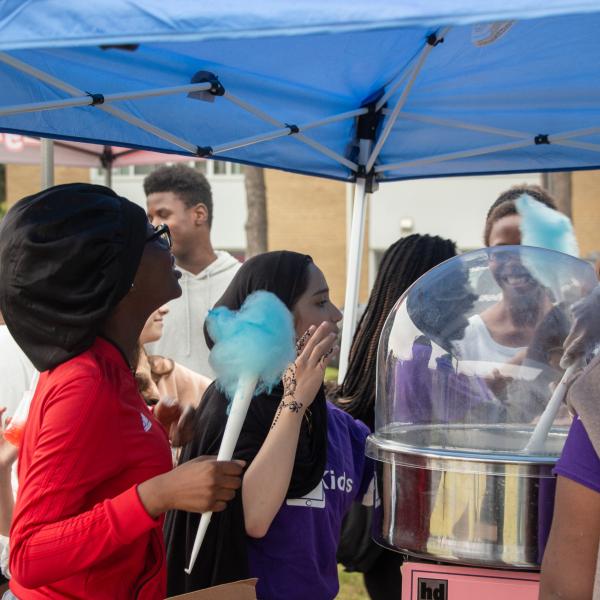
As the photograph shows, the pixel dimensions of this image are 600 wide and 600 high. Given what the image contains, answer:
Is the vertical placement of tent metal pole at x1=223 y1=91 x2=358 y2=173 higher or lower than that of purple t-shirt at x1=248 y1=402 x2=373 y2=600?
higher

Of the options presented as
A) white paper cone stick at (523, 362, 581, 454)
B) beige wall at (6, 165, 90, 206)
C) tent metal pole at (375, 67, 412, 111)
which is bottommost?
white paper cone stick at (523, 362, 581, 454)

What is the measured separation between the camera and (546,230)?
11.7 feet

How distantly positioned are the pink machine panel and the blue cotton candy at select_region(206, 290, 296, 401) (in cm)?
55

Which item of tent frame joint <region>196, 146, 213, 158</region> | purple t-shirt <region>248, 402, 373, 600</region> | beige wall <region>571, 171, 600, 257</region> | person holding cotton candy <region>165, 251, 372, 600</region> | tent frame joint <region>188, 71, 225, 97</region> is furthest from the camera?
beige wall <region>571, 171, 600, 257</region>

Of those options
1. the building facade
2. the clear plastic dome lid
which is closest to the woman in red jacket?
the clear plastic dome lid

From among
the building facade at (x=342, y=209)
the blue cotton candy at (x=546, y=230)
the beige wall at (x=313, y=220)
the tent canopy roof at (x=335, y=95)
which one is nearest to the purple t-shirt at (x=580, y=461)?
the tent canopy roof at (x=335, y=95)

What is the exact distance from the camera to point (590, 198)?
18.5 metres

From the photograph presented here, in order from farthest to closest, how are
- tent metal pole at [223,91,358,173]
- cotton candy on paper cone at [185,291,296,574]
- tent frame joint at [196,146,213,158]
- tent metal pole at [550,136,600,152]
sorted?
tent metal pole at [550,136,600,152] → tent frame joint at [196,146,213,158] → tent metal pole at [223,91,358,173] → cotton candy on paper cone at [185,291,296,574]

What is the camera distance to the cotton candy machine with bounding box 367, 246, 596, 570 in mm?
1787

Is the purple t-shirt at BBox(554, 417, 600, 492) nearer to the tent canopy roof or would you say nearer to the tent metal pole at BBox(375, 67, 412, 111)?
the tent canopy roof

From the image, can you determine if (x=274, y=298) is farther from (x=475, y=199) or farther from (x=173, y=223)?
(x=475, y=199)

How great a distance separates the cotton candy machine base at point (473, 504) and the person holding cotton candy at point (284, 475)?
32 centimetres

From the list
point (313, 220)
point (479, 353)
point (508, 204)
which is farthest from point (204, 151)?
point (313, 220)

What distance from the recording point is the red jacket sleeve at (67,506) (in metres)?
1.67
